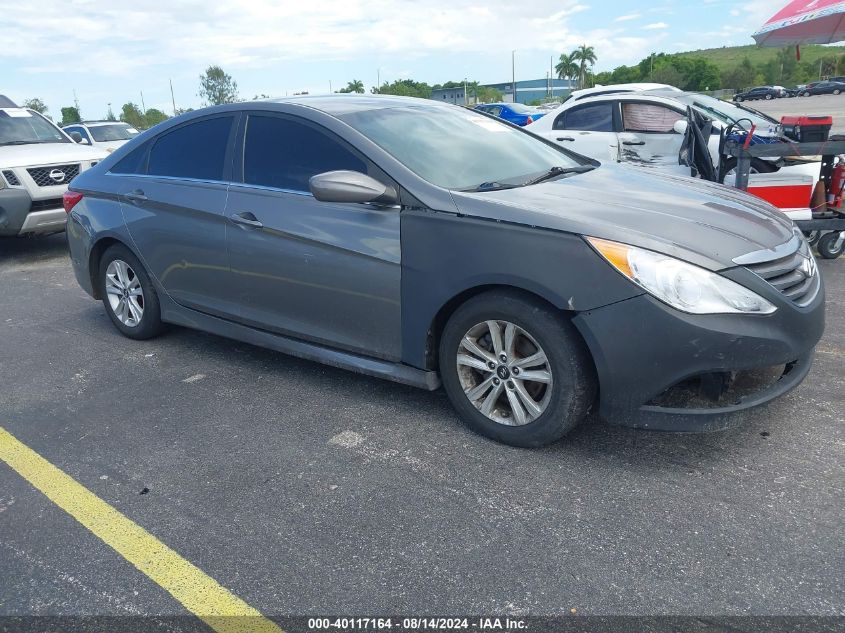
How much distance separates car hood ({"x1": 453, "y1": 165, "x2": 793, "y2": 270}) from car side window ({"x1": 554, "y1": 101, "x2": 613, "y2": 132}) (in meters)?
5.23

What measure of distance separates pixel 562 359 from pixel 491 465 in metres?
0.57

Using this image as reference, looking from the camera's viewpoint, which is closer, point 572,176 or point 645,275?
point 645,275

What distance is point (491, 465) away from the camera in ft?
10.0

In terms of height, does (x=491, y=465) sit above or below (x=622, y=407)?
below

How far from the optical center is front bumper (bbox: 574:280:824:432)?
106 inches

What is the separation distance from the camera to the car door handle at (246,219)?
12.5 feet

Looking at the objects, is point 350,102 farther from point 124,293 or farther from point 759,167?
point 759,167

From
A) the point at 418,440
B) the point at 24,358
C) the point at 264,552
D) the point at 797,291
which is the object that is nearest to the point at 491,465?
the point at 418,440

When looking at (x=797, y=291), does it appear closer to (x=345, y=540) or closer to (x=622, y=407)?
(x=622, y=407)

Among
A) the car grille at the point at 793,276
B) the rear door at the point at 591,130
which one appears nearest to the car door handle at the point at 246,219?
the car grille at the point at 793,276

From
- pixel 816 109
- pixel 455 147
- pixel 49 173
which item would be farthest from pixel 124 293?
pixel 816 109

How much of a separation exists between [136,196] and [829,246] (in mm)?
5980

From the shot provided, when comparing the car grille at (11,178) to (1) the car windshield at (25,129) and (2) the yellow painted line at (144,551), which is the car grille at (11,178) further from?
(2) the yellow painted line at (144,551)

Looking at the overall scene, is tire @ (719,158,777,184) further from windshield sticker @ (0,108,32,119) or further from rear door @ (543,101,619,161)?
windshield sticker @ (0,108,32,119)
